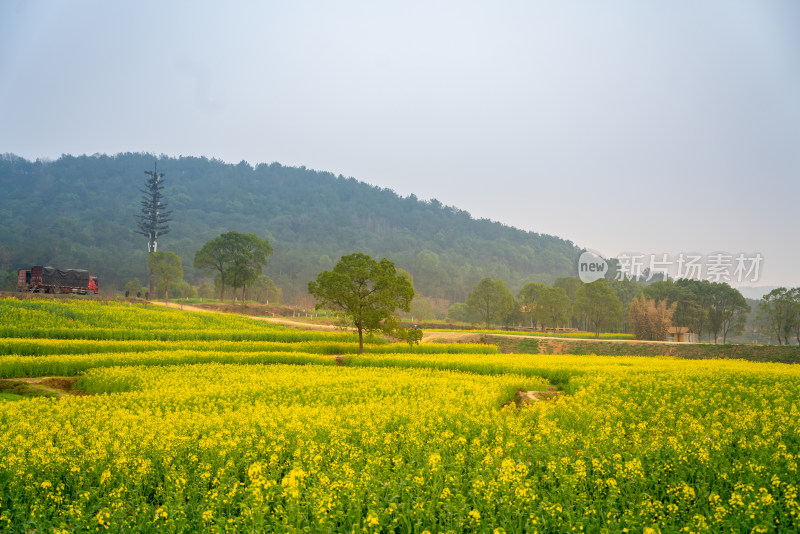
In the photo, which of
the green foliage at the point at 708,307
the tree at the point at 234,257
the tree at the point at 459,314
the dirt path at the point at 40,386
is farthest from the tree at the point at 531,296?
the dirt path at the point at 40,386

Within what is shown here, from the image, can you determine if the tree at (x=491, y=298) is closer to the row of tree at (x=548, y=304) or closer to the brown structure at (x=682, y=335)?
the row of tree at (x=548, y=304)

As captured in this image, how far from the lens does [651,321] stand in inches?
2288

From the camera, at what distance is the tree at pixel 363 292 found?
33562 millimetres

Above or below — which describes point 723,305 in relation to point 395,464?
above

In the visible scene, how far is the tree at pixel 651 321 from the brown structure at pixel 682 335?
2.48 m

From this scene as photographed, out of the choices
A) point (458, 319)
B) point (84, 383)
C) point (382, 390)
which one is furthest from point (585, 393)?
point (458, 319)

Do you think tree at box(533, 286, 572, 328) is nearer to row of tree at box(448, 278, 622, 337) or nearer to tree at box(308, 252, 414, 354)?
row of tree at box(448, 278, 622, 337)

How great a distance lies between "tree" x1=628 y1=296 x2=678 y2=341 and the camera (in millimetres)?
57562

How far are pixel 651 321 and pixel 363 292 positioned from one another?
41729 millimetres

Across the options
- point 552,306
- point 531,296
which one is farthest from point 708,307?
point 531,296

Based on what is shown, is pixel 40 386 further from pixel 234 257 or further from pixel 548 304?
pixel 548 304

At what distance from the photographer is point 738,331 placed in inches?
2672

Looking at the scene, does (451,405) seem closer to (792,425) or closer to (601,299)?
(792,425)

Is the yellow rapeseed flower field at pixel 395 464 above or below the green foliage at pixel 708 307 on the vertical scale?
below
